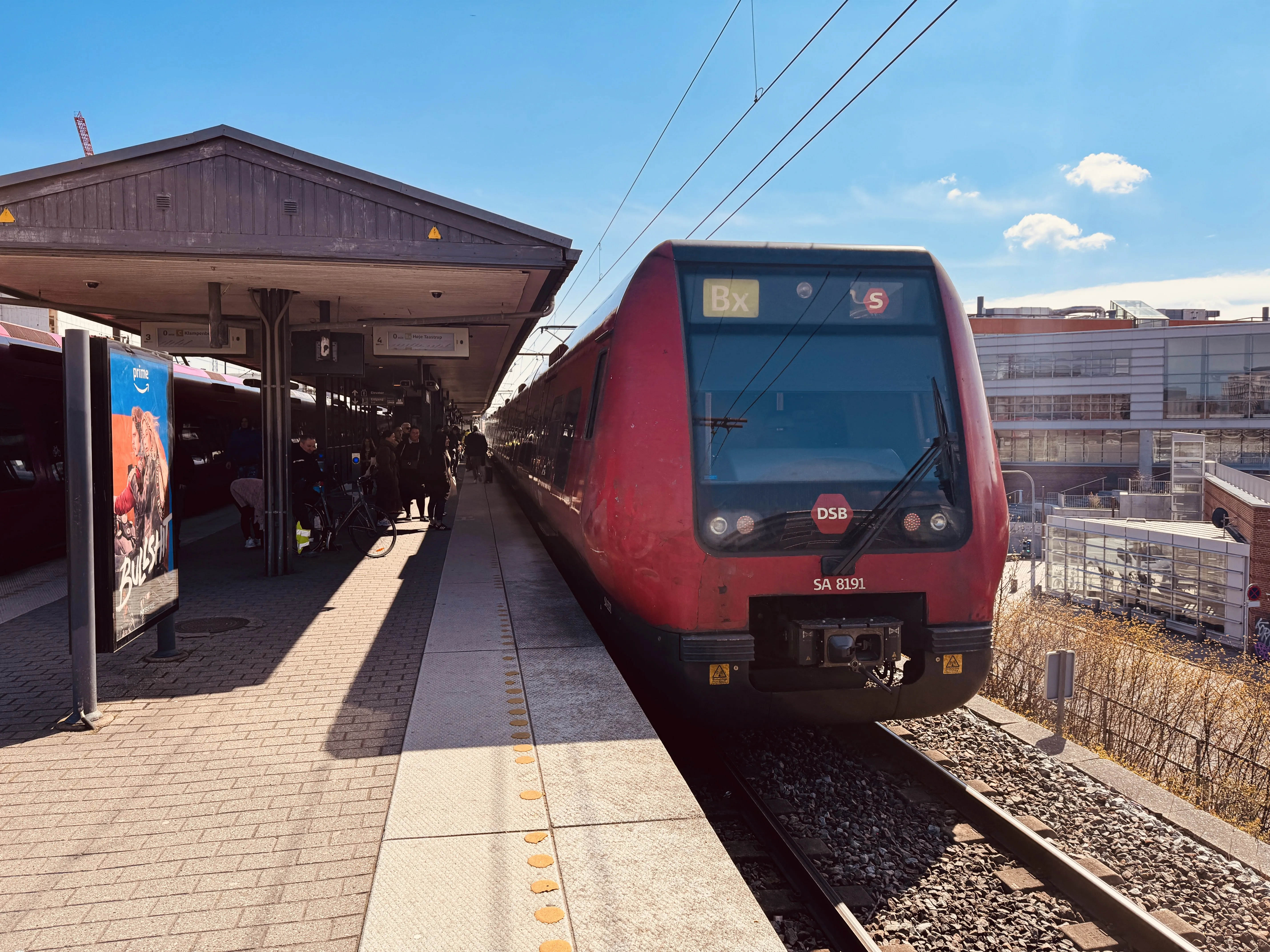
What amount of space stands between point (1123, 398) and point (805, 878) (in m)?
58.5

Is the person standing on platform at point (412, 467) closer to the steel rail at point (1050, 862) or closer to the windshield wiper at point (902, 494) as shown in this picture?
the windshield wiper at point (902, 494)

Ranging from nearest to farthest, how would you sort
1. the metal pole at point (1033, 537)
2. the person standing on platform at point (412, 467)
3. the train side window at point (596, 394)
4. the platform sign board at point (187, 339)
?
the train side window at point (596, 394), the platform sign board at point (187, 339), the person standing on platform at point (412, 467), the metal pole at point (1033, 537)

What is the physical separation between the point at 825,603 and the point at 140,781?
137 inches

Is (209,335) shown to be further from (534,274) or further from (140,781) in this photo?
(140,781)

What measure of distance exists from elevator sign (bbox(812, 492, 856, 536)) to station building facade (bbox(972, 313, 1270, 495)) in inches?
2084

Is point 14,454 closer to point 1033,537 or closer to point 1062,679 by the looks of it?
point 1062,679

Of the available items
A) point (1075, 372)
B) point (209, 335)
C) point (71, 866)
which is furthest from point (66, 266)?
point (1075, 372)

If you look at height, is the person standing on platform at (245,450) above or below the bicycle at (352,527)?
above

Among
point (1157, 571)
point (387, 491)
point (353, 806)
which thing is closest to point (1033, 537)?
point (1157, 571)

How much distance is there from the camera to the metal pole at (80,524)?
4738 millimetres

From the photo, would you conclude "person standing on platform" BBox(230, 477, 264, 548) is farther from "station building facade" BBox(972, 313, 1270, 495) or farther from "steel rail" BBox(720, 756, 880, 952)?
"station building facade" BBox(972, 313, 1270, 495)

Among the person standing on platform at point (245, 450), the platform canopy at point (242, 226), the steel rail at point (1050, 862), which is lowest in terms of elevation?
the steel rail at point (1050, 862)

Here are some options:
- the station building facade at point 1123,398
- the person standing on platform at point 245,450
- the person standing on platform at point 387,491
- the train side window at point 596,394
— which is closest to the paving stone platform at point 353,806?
the train side window at point 596,394

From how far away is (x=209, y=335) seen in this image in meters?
10.6
